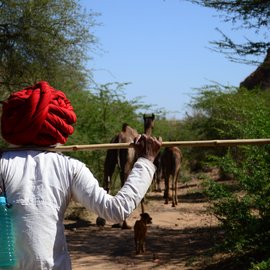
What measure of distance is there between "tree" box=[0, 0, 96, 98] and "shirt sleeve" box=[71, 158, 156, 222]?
11056 mm

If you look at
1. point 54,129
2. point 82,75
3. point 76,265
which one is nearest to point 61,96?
point 54,129

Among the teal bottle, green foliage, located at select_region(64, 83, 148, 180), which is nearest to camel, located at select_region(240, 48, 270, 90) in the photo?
green foliage, located at select_region(64, 83, 148, 180)

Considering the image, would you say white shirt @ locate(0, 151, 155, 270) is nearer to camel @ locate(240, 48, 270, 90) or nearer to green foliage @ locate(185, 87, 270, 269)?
green foliage @ locate(185, 87, 270, 269)

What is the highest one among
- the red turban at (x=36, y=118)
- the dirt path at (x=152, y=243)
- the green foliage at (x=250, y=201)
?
the red turban at (x=36, y=118)

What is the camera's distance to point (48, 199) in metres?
2.98

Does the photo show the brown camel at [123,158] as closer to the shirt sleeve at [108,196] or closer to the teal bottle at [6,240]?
the shirt sleeve at [108,196]

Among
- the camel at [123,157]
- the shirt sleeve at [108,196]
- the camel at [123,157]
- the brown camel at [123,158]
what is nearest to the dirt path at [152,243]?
the brown camel at [123,158]

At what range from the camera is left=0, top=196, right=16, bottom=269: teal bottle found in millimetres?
2926

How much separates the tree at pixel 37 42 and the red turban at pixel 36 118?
10875 millimetres

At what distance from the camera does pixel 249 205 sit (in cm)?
812

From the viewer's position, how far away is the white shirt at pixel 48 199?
2.94 m

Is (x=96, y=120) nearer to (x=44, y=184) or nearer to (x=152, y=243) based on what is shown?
(x=152, y=243)

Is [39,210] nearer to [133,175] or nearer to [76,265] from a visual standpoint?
[133,175]

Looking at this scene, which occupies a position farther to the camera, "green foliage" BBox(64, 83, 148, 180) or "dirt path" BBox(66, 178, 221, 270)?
"green foliage" BBox(64, 83, 148, 180)
